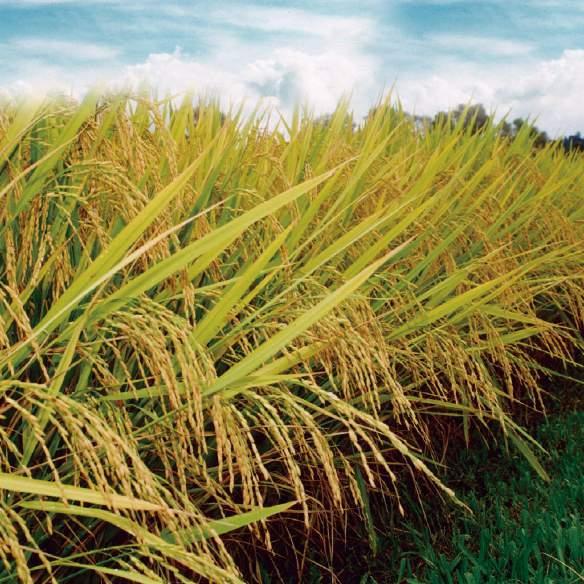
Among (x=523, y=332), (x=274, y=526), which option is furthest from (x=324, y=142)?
(x=274, y=526)

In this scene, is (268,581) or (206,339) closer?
(206,339)

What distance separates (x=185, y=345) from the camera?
4.02ft

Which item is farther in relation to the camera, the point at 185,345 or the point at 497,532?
the point at 497,532

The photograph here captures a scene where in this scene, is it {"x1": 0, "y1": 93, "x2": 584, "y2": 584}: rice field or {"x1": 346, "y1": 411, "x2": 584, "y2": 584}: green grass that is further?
{"x1": 346, "y1": 411, "x2": 584, "y2": 584}: green grass

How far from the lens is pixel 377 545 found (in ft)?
7.95

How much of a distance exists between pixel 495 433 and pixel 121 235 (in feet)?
8.16

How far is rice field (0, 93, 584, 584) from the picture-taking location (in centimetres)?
125

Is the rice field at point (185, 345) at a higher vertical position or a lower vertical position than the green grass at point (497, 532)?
higher

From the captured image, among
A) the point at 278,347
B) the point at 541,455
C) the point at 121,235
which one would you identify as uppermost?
the point at 121,235

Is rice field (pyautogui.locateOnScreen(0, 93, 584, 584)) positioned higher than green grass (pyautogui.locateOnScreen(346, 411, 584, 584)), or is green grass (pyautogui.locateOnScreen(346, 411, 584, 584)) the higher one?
rice field (pyautogui.locateOnScreen(0, 93, 584, 584))

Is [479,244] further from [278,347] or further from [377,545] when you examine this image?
[278,347]

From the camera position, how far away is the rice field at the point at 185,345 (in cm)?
125

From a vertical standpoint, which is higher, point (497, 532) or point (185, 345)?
point (185, 345)

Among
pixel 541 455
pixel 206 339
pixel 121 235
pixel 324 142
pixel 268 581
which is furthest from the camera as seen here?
pixel 541 455
